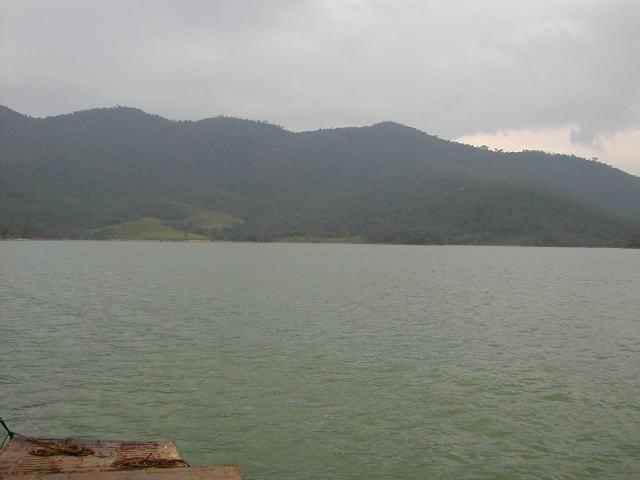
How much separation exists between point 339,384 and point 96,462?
1256 cm

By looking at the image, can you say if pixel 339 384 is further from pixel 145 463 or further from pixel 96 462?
pixel 96 462

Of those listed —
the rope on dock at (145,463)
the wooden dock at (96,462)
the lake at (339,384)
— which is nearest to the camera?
the wooden dock at (96,462)

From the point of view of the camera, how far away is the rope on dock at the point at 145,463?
44.8 feet

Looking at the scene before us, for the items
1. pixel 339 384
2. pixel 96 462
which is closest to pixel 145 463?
pixel 96 462

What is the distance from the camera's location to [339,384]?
24.8m

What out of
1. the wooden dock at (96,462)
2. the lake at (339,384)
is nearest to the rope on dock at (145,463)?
the wooden dock at (96,462)

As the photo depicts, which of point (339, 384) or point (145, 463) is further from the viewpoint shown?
point (339, 384)

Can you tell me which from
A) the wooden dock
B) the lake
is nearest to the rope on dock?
the wooden dock

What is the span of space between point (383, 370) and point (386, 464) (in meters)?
10.3

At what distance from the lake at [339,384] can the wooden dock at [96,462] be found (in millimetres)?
2694

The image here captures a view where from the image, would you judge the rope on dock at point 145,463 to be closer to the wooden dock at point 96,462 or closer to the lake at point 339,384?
the wooden dock at point 96,462

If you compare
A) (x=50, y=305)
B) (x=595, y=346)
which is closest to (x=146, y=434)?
(x=595, y=346)

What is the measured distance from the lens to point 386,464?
17.1 m

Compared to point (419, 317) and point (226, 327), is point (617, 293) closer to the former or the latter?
point (419, 317)
